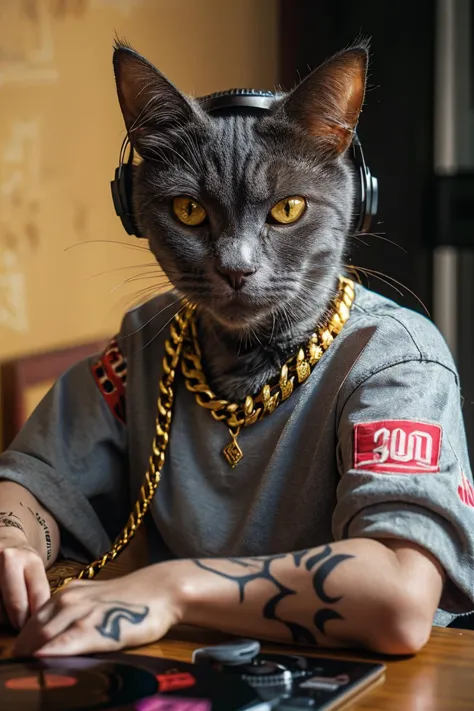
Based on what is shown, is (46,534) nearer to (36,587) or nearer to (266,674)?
(36,587)

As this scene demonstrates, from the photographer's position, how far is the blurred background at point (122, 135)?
6.10ft

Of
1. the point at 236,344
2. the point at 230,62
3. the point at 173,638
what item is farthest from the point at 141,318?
the point at 230,62

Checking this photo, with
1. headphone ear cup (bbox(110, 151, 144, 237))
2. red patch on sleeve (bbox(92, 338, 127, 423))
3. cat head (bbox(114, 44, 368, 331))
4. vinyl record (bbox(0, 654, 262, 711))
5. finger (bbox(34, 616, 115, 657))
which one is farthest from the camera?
red patch on sleeve (bbox(92, 338, 127, 423))

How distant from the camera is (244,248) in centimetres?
104

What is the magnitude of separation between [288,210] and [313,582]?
41 cm

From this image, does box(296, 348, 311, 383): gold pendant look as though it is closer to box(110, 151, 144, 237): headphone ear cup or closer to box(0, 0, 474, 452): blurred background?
box(110, 151, 144, 237): headphone ear cup

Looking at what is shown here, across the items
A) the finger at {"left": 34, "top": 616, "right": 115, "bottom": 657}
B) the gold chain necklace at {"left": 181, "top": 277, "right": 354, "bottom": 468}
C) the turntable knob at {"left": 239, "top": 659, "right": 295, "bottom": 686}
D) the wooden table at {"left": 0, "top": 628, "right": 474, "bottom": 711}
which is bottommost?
the wooden table at {"left": 0, "top": 628, "right": 474, "bottom": 711}

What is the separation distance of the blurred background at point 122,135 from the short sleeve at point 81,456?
0.41 meters

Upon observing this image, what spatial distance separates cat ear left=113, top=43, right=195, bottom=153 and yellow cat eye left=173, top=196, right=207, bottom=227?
9 cm

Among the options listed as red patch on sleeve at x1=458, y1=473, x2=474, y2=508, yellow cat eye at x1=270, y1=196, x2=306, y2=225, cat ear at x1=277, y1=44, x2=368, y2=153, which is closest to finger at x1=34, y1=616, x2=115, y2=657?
red patch on sleeve at x1=458, y1=473, x2=474, y2=508

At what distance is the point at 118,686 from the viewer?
78cm

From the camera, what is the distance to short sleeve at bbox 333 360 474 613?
93 cm

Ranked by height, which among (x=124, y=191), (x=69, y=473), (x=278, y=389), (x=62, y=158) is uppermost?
(x=62, y=158)

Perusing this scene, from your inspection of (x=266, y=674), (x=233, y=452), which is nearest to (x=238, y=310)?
(x=233, y=452)
